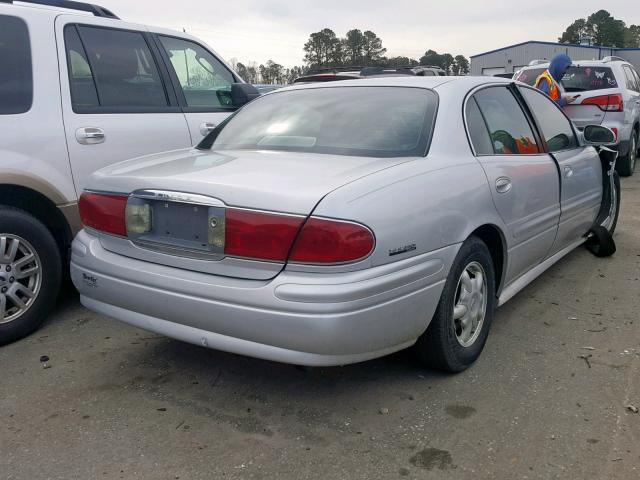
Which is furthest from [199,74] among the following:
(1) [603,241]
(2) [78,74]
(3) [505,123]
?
(1) [603,241]

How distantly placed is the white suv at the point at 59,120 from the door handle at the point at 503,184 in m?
1.77

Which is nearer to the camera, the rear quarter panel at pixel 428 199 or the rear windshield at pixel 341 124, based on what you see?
the rear quarter panel at pixel 428 199

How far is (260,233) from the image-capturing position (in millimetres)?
2414

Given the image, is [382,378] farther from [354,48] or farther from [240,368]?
[354,48]

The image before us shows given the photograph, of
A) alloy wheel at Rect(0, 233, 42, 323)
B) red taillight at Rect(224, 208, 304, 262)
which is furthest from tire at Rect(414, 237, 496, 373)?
alloy wheel at Rect(0, 233, 42, 323)

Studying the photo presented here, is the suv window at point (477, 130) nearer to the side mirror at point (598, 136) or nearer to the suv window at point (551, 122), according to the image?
the suv window at point (551, 122)

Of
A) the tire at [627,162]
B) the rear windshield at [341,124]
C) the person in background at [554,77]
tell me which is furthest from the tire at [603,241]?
the tire at [627,162]

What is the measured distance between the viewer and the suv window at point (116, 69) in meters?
3.96

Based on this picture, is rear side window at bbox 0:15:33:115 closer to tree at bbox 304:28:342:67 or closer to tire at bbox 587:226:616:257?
tire at bbox 587:226:616:257

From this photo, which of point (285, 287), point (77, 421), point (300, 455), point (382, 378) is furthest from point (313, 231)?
point (77, 421)

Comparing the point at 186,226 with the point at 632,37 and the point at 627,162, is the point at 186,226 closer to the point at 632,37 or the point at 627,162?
the point at 627,162

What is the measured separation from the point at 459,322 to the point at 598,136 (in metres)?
2.52

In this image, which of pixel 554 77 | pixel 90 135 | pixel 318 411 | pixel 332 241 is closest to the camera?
pixel 332 241

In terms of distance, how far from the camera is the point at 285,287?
2373 mm
